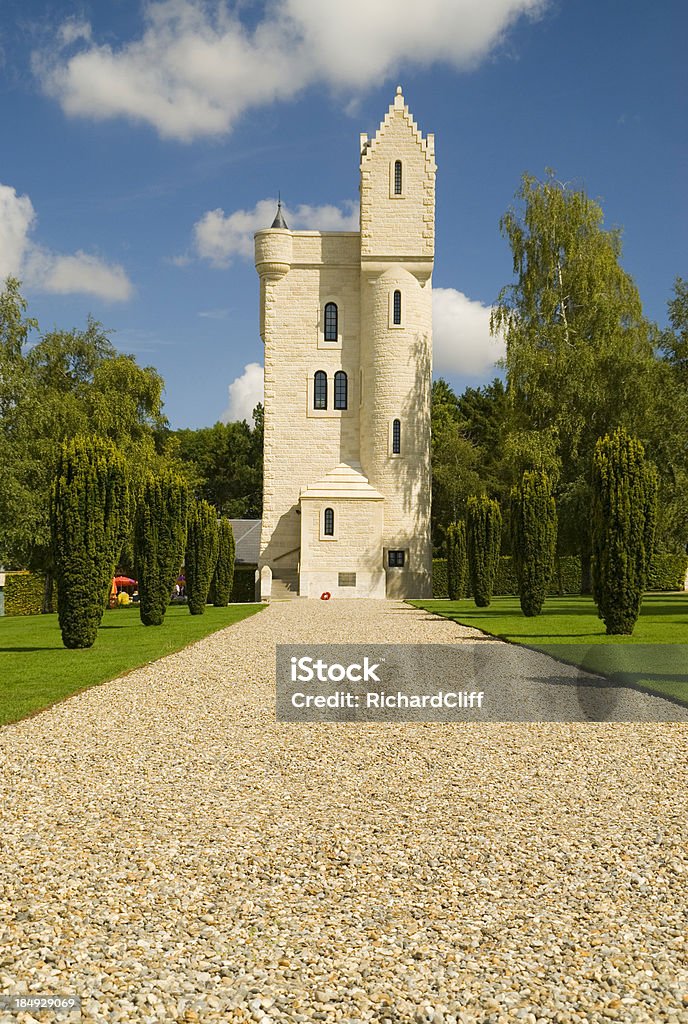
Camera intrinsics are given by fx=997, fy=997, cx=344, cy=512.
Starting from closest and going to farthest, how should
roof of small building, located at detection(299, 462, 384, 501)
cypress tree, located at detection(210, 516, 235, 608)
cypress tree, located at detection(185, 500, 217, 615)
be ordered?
cypress tree, located at detection(185, 500, 217, 615), cypress tree, located at detection(210, 516, 235, 608), roof of small building, located at detection(299, 462, 384, 501)

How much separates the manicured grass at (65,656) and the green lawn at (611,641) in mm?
6172

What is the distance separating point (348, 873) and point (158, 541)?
66.4 feet

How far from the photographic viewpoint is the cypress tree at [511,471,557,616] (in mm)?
25391

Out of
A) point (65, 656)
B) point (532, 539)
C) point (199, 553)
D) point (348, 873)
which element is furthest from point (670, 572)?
point (348, 873)

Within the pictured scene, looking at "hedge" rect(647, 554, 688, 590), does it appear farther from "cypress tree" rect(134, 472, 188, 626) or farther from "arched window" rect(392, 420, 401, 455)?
"cypress tree" rect(134, 472, 188, 626)

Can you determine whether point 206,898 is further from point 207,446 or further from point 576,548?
point 207,446

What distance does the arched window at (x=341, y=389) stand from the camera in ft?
155

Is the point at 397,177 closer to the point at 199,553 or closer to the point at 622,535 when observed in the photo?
the point at 199,553

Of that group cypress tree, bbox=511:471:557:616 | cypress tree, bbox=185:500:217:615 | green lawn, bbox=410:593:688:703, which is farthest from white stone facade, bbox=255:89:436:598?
cypress tree, bbox=511:471:557:616

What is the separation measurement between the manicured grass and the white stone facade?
711 inches

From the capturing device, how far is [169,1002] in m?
3.52

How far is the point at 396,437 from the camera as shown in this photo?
4547 cm

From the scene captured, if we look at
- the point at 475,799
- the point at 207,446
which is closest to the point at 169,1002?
the point at 475,799

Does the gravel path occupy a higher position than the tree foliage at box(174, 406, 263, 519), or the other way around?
the tree foliage at box(174, 406, 263, 519)
